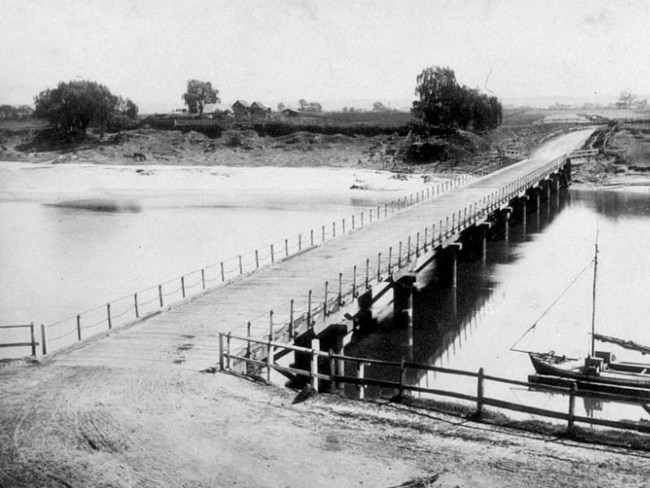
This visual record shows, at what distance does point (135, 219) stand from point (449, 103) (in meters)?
61.4

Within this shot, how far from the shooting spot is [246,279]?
86.6 feet

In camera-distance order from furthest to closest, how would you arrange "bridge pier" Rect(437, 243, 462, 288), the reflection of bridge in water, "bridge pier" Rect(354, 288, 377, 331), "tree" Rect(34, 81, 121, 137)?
"tree" Rect(34, 81, 121, 137) → "bridge pier" Rect(437, 243, 462, 288) → the reflection of bridge in water → "bridge pier" Rect(354, 288, 377, 331)

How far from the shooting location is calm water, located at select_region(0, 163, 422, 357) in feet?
111

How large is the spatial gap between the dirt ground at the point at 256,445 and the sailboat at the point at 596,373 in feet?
25.7

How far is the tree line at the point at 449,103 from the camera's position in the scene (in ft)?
341

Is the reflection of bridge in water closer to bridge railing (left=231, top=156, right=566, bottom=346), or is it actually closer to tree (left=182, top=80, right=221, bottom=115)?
bridge railing (left=231, top=156, right=566, bottom=346)

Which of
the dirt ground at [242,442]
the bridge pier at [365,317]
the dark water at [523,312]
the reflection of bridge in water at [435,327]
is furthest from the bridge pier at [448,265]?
the dirt ground at [242,442]

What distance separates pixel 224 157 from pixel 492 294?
74426mm

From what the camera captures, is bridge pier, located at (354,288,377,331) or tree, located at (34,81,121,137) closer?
bridge pier, located at (354,288,377,331)

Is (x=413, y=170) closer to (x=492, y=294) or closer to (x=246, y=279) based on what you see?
(x=492, y=294)

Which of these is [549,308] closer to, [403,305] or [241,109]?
[403,305]

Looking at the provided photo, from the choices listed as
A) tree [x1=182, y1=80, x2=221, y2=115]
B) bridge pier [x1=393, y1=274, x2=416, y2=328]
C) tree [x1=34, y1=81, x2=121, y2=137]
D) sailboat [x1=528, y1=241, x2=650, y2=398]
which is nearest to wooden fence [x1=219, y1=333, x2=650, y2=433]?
sailboat [x1=528, y1=241, x2=650, y2=398]

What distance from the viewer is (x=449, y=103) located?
104 meters

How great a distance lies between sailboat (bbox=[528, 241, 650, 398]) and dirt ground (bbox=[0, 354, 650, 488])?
782cm
